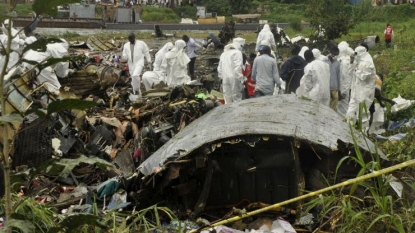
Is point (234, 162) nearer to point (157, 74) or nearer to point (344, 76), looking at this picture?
point (344, 76)

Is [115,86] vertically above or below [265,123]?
below

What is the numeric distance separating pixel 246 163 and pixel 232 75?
266 inches

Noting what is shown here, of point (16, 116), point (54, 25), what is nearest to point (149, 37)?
point (54, 25)

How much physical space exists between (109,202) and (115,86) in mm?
8085

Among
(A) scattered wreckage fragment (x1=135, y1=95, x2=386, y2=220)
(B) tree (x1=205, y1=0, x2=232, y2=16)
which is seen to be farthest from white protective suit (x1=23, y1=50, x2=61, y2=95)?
(B) tree (x1=205, y1=0, x2=232, y2=16)

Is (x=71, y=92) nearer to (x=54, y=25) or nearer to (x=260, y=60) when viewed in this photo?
(x=260, y=60)

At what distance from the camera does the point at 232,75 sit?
1319 centimetres

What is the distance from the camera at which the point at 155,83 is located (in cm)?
1471

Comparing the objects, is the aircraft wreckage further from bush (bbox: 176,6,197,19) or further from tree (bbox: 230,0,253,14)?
bush (bbox: 176,6,197,19)

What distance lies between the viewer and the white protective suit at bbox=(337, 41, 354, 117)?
13.0 meters

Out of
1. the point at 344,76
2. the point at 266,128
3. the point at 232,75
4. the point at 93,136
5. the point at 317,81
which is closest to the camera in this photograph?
the point at 266,128

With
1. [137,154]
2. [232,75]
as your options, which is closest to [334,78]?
[232,75]

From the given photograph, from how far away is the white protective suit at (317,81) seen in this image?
11.5 m

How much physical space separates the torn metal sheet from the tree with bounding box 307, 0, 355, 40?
16.4 m
